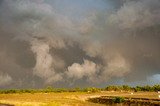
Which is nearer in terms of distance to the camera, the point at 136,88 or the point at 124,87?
the point at 136,88

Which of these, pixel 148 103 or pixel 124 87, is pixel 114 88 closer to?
pixel 124 87

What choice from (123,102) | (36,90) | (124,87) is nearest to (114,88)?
(124,87)

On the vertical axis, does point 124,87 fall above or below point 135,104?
above

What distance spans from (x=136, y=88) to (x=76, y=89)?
33729 millimetres

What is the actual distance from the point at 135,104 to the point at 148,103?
345cm

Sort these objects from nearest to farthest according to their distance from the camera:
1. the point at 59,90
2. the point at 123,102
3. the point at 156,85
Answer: the point at 123,102
the point at 156,85
the point at 59,90

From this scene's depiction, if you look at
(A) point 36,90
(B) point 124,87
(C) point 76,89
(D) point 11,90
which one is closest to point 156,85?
(B) point 124,87

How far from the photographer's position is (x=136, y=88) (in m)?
185

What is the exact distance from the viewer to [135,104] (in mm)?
83188

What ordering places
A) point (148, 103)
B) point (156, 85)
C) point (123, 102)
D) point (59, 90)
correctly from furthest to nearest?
point (59, 90) → point (156, 85) → point (123, 102) → point (148, 103)

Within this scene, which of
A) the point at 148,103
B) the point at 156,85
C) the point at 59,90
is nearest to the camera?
the point at 148,103

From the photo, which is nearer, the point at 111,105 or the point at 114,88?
the point at 111,105

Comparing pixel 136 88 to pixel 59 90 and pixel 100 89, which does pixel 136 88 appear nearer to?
pixel 100 89

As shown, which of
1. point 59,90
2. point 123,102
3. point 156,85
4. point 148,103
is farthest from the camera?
point 59,90
